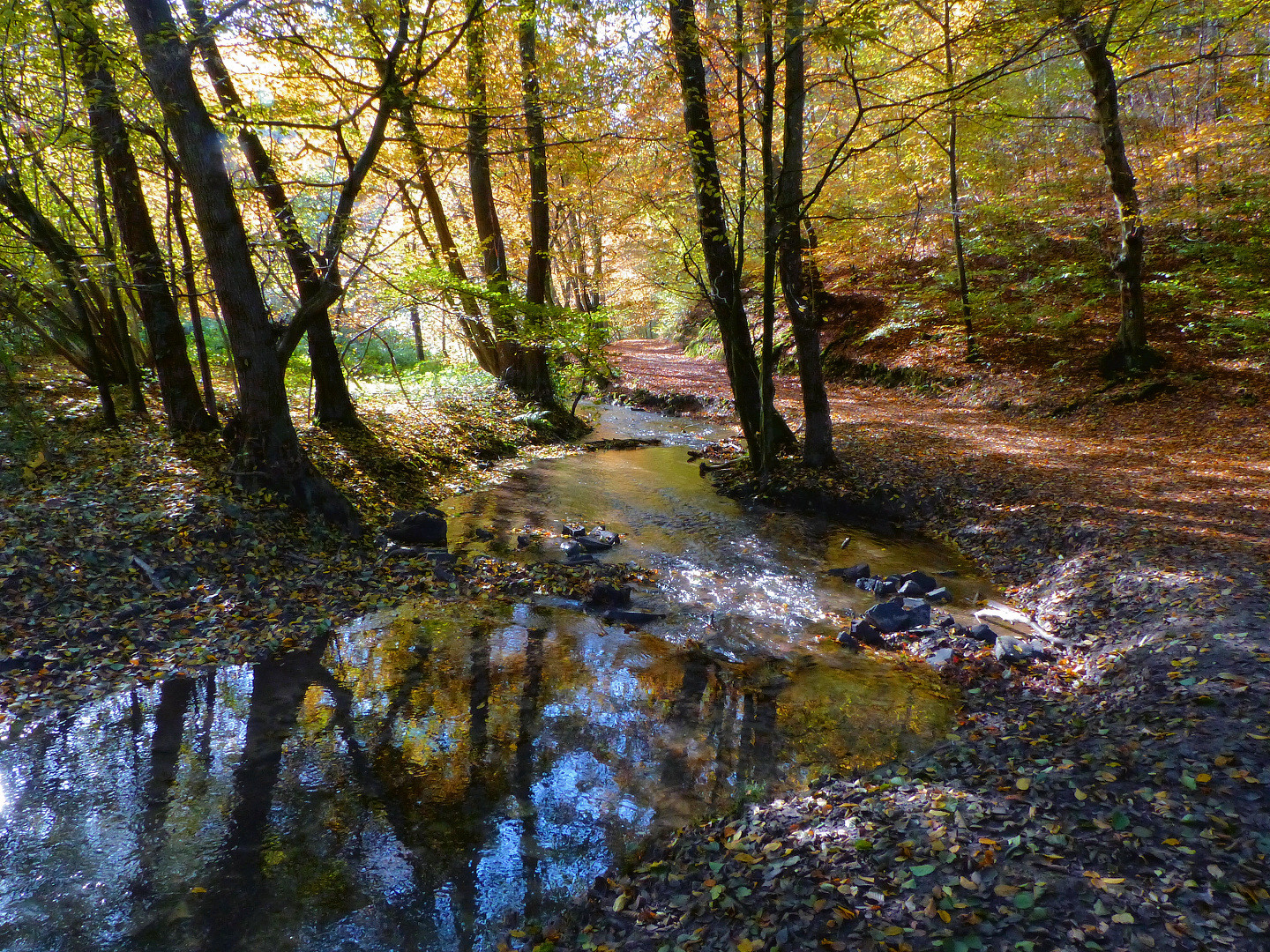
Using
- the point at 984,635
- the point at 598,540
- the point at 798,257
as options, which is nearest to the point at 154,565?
the point at 598,540

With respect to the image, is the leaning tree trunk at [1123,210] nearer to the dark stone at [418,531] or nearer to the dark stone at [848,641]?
Answer: the dark stone at [848,641]

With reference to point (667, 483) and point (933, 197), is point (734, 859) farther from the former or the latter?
point (933, 197)

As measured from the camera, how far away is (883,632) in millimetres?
6699

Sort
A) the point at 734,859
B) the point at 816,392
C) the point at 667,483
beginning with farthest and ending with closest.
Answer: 1. the point at 667,483
2. the point at 816,392
3. the point at 734,859

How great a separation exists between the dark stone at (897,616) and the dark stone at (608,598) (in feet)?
8.71

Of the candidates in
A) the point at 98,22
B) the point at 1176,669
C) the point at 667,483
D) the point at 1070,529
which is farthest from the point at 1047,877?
the point at 98,22

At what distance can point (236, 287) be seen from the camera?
25.0ft

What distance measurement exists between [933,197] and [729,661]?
59.3ft

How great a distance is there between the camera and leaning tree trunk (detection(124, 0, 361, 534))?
6816mm

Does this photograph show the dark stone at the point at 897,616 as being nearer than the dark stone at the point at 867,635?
No

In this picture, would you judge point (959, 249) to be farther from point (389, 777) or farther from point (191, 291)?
point (389, 777)

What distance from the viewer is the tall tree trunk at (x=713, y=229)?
9672 millimetres

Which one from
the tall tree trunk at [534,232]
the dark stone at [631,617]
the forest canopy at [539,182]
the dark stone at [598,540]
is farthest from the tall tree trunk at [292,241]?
the dark stone at [631,617]

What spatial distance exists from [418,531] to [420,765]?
4515mm
